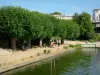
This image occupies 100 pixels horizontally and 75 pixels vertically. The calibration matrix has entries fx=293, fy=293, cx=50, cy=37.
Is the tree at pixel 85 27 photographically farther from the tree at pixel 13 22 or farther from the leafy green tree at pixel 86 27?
the tree at pixel 13 22

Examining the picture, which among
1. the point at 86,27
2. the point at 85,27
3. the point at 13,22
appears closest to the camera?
the point at 13,22

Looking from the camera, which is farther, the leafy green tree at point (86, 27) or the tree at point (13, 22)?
the leafy green tree at point (86, 27)

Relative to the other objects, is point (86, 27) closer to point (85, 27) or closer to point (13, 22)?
point (85, 27)

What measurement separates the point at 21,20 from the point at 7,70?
16.5m

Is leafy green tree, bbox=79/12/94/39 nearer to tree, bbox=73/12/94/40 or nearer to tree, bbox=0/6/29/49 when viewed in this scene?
tree, bbox=73/12/94/40

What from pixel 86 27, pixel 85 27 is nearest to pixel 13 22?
pixel 86 27

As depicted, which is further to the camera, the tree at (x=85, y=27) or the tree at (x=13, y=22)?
the tree at (x=85, y=27)

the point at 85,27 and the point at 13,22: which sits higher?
the point at 85,27

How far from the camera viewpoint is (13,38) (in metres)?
47.7

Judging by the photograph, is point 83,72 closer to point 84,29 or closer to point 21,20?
point 21,20

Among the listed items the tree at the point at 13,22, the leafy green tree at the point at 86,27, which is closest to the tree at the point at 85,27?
the leafy green tree at the point at 86,27

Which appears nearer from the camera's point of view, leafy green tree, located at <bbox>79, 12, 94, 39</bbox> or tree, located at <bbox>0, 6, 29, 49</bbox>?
tree, located at <bbox>0, 6, 29, 49</bbox>

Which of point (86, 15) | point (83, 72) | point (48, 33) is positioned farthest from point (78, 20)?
point (83, 72)

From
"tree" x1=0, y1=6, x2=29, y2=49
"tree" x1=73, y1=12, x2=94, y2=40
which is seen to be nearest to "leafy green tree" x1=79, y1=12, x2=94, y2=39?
"tree" x1=73, y1=12, x2=94, y2=40
